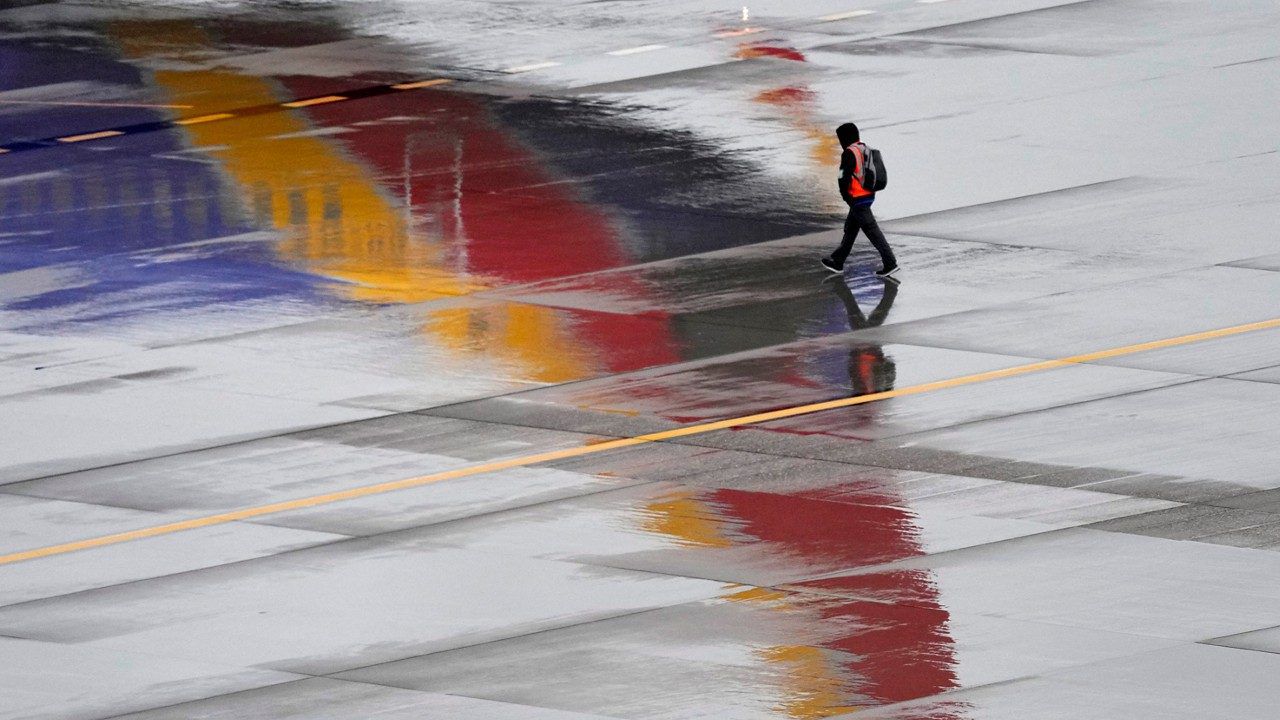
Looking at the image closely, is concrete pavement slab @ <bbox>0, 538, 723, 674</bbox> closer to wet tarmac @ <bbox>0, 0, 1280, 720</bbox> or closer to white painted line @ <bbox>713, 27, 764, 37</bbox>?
wet tarmac @ <bbox>0, 0, 1280, 720</bbox>

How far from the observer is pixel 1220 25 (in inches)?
1485

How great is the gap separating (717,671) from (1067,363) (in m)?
8.05

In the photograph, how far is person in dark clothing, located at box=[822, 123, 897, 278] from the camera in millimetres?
24891

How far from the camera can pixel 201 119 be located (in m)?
35.9

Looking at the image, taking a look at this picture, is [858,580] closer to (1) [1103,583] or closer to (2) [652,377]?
(1) [1103,583]

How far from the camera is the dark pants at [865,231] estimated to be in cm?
2509

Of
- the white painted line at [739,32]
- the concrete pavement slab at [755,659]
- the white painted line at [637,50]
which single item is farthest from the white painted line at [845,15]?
the concrete pavement slab at [755,659]

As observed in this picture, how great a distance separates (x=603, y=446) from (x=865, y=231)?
6280 mm

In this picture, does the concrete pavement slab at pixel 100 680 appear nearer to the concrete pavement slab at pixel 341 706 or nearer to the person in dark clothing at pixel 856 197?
the concrete pavement slab at pixel 341 706

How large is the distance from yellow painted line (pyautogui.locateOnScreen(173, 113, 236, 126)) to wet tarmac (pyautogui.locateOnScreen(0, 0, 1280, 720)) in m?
0.11

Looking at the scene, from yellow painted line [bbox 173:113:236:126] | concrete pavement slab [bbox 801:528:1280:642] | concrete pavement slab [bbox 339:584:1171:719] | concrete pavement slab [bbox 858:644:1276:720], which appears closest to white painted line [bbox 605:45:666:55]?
yellow painted line [bbox 173:113:236:126]

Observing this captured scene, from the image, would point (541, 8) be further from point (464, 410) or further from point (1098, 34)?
point (464, 410)

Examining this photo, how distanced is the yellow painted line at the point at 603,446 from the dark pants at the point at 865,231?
12.4ft

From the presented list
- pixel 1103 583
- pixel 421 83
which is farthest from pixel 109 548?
pixel 421 83
